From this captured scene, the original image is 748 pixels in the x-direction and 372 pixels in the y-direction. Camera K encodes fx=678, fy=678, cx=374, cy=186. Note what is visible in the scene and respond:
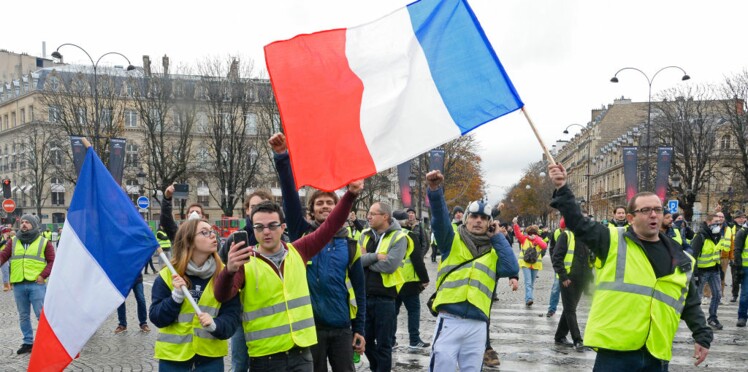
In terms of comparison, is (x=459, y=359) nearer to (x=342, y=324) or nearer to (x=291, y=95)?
(x=342, y=324)

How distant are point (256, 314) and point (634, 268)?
252cm

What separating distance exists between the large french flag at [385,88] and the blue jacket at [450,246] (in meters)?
0.64

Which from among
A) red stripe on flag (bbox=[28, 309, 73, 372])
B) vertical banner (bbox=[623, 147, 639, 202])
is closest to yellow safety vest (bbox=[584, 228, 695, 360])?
red stripe on flag (bbox=[28, 309, 73, 372])

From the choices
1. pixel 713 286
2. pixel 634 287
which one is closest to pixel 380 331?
pixel 634 287

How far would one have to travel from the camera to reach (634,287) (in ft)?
14.8

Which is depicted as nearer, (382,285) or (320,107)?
(320,107)

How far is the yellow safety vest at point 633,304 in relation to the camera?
4441 mm

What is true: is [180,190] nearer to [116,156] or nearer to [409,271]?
A: [409,271]

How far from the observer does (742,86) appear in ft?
142

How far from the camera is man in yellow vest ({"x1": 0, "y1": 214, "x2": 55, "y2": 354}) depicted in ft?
31.6

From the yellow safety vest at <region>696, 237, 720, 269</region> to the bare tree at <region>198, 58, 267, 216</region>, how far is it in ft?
124

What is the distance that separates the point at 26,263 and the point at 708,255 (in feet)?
38.1

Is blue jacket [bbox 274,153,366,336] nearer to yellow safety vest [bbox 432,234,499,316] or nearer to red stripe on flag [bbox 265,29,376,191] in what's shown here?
red stripe on flag [bbox 265,29,376,191]

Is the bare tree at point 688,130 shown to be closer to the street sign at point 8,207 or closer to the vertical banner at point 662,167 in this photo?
the vertical banner at point 662,167
